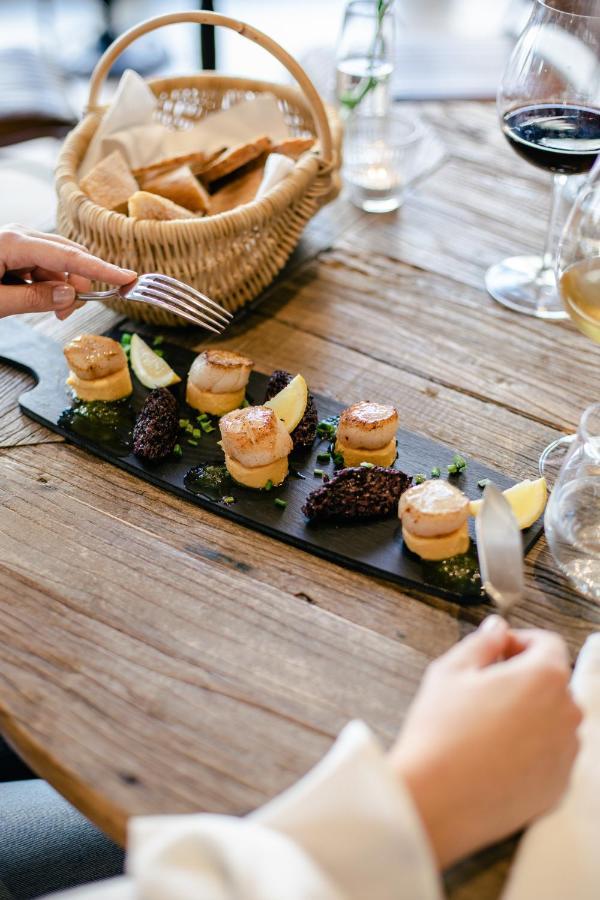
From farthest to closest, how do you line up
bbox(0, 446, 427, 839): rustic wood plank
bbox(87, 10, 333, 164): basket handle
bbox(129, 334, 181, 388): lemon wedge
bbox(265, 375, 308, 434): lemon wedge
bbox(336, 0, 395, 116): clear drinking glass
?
bbox(336, 0, 395, 116): clear drinking glass
bbox(87, 10, 333, 164): basket handle
bbox(129, 334, 181, 388): lemon wedge
bbox(265, 375, 308, 434): lemon wedge
bbox(0, 446, 427, 839): rustic wood plank

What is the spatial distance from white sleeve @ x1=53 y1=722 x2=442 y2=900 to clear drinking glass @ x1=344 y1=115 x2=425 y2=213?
129 centimetres

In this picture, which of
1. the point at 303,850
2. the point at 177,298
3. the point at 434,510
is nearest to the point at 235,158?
the point at 177,298

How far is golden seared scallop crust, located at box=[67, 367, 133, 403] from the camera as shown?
4.22ft

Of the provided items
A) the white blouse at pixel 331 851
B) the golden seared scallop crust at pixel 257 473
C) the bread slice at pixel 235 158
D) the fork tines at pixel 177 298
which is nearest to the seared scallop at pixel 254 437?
the golden seared scallop crust at pixel 257 473

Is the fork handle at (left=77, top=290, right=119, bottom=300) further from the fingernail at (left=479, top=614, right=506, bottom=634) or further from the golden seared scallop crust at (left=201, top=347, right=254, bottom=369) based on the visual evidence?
the fingernail at (left=479, top=614, right=506, bottom=634)

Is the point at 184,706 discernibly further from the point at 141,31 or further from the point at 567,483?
the point at 141,31

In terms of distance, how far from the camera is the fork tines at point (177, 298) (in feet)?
4.21

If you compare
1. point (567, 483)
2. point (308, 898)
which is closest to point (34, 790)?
point (308, 898)

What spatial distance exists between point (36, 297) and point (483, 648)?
81cm

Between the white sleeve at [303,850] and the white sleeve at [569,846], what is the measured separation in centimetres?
8

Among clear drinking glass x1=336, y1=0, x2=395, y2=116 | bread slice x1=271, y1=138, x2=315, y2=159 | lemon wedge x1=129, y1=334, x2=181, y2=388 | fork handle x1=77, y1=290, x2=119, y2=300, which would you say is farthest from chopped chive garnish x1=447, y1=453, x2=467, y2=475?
clear drinking glass x1=336, y1=0, x2=395, y2=116

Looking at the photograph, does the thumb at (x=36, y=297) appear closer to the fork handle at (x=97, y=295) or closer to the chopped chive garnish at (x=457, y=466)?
the fork handle at (x=97, y=295)

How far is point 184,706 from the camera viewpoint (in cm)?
89

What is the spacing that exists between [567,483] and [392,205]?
36.4 inches
